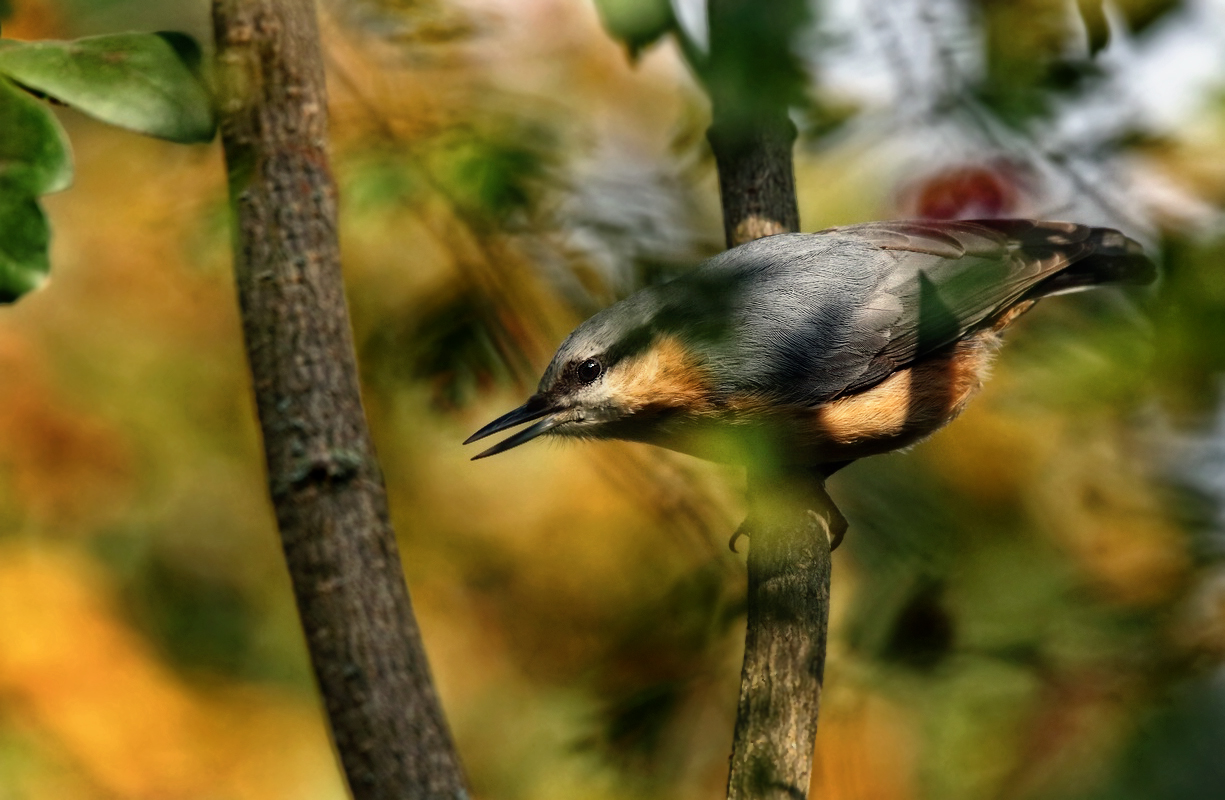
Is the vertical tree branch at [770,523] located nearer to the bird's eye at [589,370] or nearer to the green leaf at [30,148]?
the bird's eye at [589,370]

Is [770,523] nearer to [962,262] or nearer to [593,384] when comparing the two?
[593,384]

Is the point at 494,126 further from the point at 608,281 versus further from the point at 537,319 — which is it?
the point at 537,319

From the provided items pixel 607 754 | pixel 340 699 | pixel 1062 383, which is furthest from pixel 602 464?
pixel 1062 383

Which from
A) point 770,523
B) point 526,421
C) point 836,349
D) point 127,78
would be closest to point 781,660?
point 770,523

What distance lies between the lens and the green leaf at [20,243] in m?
0.86

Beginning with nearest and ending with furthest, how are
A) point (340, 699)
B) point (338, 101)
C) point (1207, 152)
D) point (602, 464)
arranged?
point (1207, 152) → point (340, 699) → point (338, 101) → point (602, 464)

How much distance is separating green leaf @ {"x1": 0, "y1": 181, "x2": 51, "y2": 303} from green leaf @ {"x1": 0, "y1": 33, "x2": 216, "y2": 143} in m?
0.12

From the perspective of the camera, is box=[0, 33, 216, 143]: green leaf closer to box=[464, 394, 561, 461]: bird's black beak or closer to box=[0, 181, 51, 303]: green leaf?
box=[0, 181, 51, 303]: green leaf

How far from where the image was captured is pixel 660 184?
107cm

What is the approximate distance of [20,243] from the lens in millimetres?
875

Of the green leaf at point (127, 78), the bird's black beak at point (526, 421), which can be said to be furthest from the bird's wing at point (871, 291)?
the green leaf at point (127, 78)

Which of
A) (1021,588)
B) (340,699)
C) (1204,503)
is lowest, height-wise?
(340,699)

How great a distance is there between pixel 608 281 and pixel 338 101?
50 centimetres

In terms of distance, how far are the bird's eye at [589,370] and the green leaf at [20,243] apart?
1.62 m
